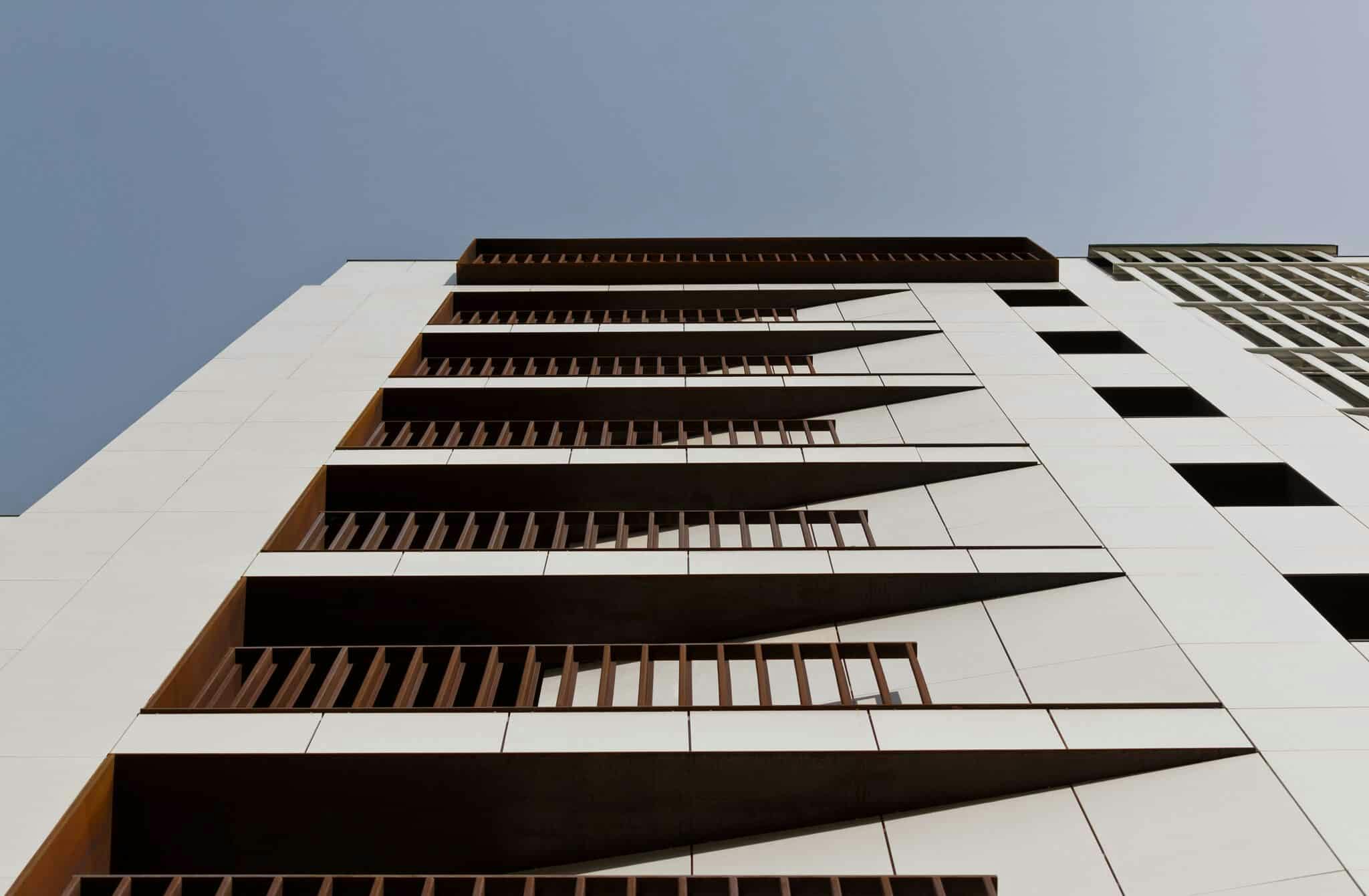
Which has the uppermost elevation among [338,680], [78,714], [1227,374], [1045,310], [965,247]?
[965,247]

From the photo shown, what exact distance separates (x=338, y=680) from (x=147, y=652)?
114 inches

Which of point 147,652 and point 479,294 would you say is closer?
point 147,652

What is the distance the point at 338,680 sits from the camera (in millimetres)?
13938

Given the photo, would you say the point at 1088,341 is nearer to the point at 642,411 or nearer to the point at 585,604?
the point at 642,411

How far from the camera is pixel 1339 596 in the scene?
1627cm

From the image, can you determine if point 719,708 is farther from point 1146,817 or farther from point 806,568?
point 1146,817

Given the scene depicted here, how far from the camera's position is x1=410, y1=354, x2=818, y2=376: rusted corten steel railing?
2728 cm

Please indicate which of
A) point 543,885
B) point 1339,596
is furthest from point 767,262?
point 543,885

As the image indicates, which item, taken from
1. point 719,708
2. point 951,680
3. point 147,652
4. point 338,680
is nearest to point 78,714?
point 147,652

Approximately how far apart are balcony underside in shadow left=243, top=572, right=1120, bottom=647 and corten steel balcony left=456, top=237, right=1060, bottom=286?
19.7 metres

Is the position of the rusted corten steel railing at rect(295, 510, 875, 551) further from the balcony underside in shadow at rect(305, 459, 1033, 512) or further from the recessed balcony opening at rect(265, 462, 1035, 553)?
the balcony underside in shadow at rect(305, 459, 1033, 512)

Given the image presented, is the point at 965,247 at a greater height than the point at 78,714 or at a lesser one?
greater

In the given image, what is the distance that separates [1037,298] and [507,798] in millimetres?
26516

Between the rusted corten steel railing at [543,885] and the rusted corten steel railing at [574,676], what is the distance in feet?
8.22
